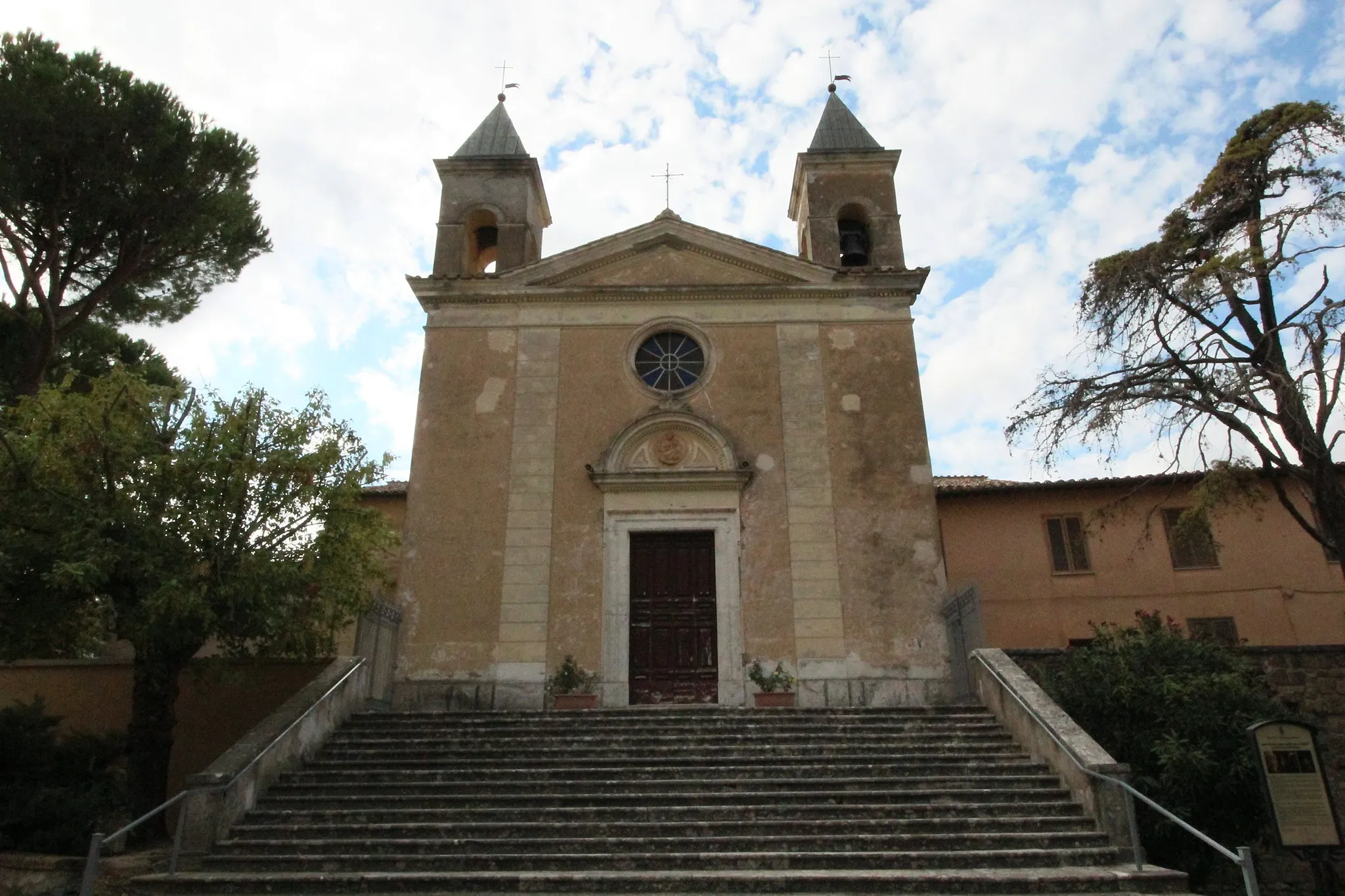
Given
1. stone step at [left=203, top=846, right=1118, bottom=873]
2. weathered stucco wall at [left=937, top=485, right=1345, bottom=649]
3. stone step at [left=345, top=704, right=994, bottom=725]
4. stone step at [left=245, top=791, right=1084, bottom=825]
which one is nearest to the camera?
stone step at [left=203, top=846, right=1118, bottom=873]

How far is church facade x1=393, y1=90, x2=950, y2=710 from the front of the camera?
42.3 feet

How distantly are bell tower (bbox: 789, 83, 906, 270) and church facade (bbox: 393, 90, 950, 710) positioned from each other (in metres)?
0.04

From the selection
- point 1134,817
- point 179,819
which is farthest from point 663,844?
point 179,819

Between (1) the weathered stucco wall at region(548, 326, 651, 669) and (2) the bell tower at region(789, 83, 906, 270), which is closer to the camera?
(1) the weathered stucco wall at region(548, 326, 651, 669)

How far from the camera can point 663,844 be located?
8102mm

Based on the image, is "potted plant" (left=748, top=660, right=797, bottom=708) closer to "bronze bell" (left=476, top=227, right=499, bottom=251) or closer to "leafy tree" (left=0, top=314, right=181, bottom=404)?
"bronze bell" (left=476, top=227, right=499, bottom=251)

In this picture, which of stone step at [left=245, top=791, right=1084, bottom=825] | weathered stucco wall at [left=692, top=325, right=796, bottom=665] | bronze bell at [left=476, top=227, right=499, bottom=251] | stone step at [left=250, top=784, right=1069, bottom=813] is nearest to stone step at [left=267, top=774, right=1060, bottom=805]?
stone step at [left=250, top=784, right=1069, bottom=813]

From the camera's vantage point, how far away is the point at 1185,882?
7.34 meters

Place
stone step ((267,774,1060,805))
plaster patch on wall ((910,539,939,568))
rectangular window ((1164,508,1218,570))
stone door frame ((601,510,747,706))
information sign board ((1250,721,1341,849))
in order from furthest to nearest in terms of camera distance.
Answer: rectangular window ((1164,508,1218,570)), plaster patch on wall ((910,539,939,568)), stone door frame ((601,510,747,706)), stone step ((267,774,1060,805)), information sign board ((1250,721,1341,849))

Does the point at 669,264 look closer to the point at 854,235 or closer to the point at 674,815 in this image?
the point at 854,235

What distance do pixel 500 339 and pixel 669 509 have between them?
397 centimetres

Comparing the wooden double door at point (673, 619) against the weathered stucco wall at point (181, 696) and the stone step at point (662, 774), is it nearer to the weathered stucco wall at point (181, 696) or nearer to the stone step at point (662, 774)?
the stone step at point (662, 774)

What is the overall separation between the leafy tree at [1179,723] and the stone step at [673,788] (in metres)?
1.34

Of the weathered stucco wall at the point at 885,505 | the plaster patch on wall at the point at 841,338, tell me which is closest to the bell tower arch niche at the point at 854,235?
the plaster patch on wall at the point at 841,338
